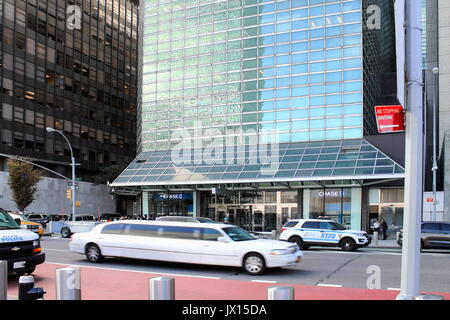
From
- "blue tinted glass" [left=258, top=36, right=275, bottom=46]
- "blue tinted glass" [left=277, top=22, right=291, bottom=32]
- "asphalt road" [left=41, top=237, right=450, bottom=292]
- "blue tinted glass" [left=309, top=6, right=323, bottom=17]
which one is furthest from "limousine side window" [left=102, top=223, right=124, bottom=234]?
"blue tinted glass" [left=309, top=6, right=323, bottom=17]

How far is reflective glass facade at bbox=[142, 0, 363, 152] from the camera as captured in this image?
39031 millimetres

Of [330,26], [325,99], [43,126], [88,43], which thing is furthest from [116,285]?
[88,43]

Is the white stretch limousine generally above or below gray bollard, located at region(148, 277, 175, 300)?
below

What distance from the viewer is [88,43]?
6669 cm

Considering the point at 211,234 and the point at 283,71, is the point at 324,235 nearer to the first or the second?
the point at 211,234

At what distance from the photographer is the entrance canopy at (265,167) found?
114 feet

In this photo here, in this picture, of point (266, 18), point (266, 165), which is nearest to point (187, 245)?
point (266, 165)

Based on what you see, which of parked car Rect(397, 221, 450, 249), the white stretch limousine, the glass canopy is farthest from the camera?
→ the glass canopy

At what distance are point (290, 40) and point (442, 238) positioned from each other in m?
24.7

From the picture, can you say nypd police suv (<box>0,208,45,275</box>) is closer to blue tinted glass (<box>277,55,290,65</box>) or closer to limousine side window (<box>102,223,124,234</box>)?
limousine side window (<box>102,223,124,234</box>)

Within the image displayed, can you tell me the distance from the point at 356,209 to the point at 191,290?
28437 millimetres

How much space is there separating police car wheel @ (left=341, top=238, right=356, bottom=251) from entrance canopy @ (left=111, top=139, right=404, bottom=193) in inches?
492

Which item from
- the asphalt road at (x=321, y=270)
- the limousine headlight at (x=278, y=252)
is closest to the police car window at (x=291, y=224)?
the asphalt road at (x=321, y=270)

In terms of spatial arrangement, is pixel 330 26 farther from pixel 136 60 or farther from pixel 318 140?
pixel 136 60
